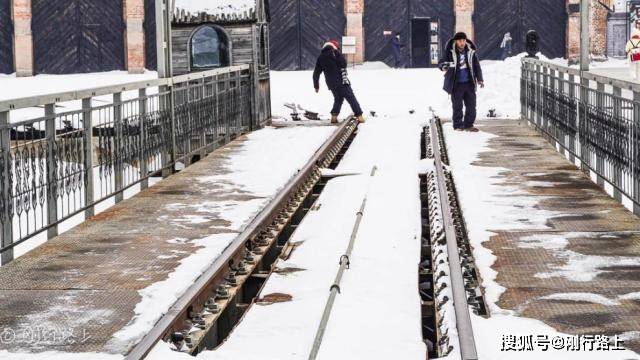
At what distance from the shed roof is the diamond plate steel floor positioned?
9.51 m


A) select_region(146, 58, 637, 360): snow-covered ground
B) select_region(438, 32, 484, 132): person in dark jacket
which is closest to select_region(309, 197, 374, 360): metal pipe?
select_region(146, 58, 637, 360): snow-covered ground

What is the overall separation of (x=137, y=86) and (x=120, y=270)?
5.40 meters

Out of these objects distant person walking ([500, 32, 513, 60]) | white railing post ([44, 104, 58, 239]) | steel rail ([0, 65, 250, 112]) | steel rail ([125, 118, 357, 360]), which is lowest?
steel rail ([125, 118, 357, 360])

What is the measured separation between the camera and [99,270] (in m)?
9.77

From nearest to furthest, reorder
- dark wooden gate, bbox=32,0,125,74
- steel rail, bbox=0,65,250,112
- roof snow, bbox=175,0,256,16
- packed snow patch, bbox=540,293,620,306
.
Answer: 1. packed snow patch, bbox=540,293,620,306
2. steel rail, bbox=0,65,250,112
3. roof snow, bbox=175,0,256,16
4. dark wooden gate, bbox=32,0,125,74

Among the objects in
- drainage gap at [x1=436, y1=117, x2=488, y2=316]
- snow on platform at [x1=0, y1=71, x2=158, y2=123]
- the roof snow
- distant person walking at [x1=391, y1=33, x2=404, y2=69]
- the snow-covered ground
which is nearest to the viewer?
the snow-covered ground

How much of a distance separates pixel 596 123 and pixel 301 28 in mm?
36690

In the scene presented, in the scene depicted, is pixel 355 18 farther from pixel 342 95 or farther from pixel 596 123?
pixel 596 123

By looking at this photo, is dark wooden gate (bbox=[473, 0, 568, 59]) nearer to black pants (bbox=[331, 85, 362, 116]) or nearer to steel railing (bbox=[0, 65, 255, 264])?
black pants (bbox=[331, 85, 362, 116])

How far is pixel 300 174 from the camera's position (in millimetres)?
15883

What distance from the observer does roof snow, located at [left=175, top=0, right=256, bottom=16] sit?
23.7 meters

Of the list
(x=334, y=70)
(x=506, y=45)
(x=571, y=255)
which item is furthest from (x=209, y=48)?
(x=506, y=45)

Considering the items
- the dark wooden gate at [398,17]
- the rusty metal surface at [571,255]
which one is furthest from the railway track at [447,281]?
the dark wooden gate at [398,17]

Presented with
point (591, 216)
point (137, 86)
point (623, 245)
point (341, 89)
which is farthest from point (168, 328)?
point (341, 89)
